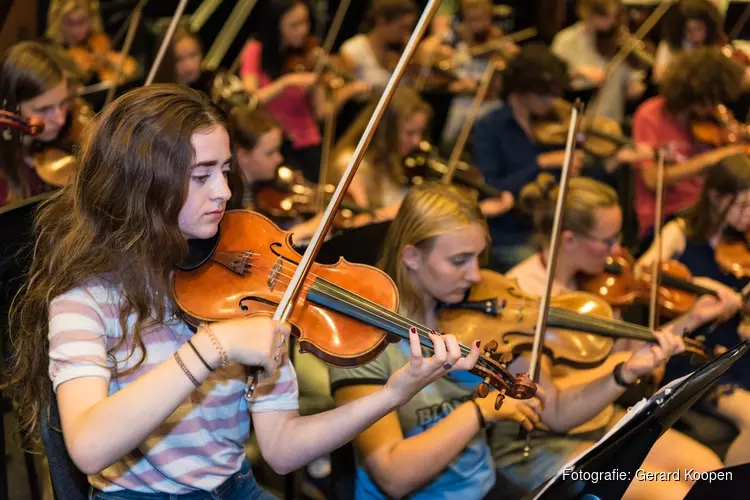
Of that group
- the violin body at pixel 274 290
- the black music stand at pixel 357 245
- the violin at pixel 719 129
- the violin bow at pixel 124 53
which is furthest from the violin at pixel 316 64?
the violin body at pixel 274 290

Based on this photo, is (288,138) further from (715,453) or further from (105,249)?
(105,249)

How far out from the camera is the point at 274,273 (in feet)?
4.61

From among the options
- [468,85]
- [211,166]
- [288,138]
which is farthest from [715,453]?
[468,85]

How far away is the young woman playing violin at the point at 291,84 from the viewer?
13.1 feet

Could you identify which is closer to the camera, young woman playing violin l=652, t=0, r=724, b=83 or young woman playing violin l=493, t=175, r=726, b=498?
young woman playing violin l=493, t=175, r=726, b=498

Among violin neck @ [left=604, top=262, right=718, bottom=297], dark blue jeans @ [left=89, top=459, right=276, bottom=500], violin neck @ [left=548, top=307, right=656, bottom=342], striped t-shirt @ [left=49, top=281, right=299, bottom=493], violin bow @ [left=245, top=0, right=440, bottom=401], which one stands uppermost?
violin bow @ [left=245, top=0, right=440, bottom=401]

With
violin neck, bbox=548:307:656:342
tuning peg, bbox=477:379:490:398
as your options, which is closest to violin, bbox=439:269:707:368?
violin neck, bbox=548:307:656:342

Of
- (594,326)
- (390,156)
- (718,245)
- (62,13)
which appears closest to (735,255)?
(718,245)

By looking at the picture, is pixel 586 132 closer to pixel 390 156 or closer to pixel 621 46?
pixel 621 46

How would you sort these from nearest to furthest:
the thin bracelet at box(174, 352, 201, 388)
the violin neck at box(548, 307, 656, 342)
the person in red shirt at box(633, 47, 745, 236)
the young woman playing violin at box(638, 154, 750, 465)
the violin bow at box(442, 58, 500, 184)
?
the thin bracelet at box(174, 352, 201, 388), the violin neck at box(548, 307, 656, 342), the young woman playing violin at box(638, 154, 750, 465), the person in red shirt at box(633, 47, 745, 236), the violin bow at box(442, 58, 500, 184)

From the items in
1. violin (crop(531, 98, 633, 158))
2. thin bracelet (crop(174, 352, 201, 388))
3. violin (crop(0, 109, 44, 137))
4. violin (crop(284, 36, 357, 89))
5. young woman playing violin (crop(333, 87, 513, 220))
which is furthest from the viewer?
violin (crop(284, 36, 357, 89))

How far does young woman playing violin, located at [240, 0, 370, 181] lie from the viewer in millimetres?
3986

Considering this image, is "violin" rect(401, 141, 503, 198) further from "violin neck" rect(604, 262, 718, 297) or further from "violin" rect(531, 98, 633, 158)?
"violin neck" rect(604, 262, 718, 297)

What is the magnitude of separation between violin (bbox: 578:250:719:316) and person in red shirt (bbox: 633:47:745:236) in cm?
95
